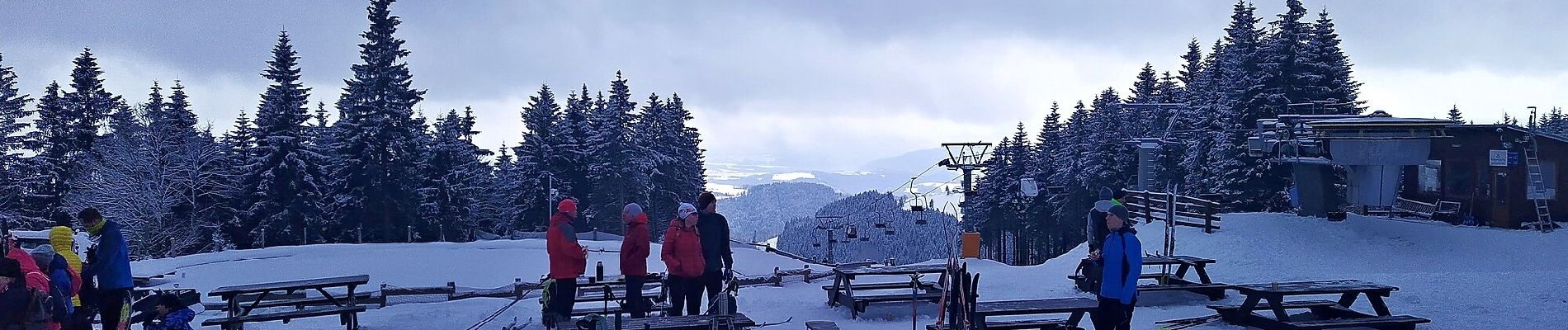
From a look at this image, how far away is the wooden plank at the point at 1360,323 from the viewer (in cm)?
901

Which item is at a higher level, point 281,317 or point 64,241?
point 64,241

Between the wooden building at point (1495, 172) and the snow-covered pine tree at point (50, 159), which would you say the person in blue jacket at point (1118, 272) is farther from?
the snow-covered pine tree at point (50, 159)

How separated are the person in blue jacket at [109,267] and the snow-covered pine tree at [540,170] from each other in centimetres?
4021

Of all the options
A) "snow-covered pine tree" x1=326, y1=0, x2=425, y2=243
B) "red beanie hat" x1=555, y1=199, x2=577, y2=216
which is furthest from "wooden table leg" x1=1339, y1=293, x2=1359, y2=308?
"snow-covered pine tree" x1=326, y1=0, x2=425, y2=243

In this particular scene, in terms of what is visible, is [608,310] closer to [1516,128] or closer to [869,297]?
[869,297]

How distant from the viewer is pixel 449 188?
4366 cm

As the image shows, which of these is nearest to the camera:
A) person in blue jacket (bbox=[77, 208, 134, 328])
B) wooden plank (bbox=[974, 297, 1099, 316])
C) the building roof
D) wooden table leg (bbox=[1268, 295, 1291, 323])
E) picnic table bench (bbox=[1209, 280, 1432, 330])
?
wooden plank (bbox=[974, 297, 1099, 316])

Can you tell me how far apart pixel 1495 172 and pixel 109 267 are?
2871 centimetres

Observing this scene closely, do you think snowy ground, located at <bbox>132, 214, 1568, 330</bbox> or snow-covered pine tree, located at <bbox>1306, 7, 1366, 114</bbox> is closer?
snowy ground, located at <bbox>132, 214, 1568, 330</bbox>

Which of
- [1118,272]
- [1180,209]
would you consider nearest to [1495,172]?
[1180,209]

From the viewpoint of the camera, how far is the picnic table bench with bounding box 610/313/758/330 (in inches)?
323

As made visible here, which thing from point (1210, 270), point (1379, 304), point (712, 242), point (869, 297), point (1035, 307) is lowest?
point (1210, 270)

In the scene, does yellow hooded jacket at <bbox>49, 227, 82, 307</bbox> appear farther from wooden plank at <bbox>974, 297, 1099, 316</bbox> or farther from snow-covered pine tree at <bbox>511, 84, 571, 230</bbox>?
snow-covered pine tree at <bbox>511, 84, 571, 230</bbox>

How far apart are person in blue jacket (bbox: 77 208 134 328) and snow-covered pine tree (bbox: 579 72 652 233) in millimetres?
40937
